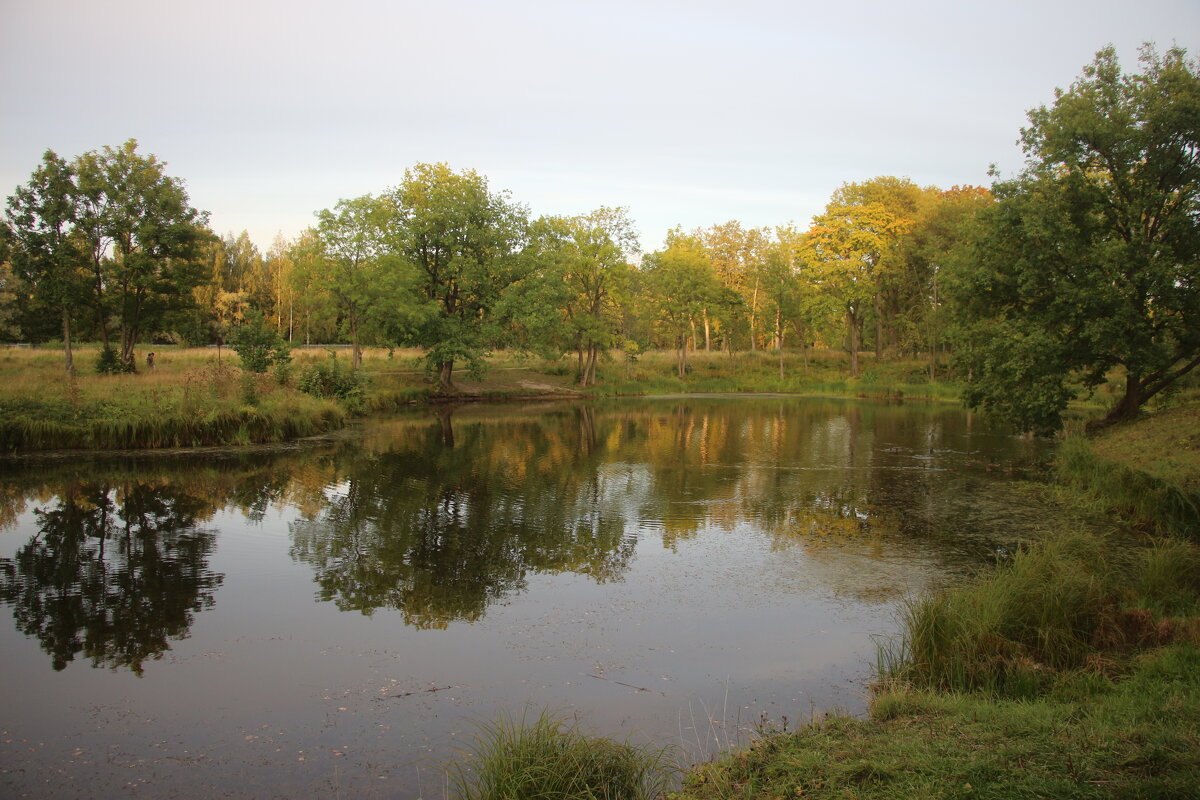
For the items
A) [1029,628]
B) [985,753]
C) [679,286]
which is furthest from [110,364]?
[985,753]

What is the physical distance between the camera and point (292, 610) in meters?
8.63

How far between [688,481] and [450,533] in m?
6.78

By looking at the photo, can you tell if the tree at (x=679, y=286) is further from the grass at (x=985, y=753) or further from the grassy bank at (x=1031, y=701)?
the grass at (x=985, y=753)

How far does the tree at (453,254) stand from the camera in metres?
39.3

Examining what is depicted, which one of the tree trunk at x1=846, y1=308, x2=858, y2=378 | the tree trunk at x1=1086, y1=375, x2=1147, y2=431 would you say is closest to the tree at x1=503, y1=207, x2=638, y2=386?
the tree trunk at x1=846, y1=308, x2=858, y2=378

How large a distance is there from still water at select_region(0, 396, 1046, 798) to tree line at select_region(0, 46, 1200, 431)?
4.26 metres

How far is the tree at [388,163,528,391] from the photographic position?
39344mm

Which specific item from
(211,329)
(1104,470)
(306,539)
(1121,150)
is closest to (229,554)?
(306,539)

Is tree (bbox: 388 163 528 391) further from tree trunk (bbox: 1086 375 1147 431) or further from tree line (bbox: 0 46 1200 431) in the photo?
tree trunk (bbox: 1086 375 1147 431)

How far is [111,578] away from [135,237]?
2962cm

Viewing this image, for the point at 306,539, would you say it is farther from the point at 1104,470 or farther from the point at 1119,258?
the point at 1119,258

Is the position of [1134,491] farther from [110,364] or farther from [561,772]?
[110,364]

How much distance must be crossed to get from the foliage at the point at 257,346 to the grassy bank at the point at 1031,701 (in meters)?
24.1

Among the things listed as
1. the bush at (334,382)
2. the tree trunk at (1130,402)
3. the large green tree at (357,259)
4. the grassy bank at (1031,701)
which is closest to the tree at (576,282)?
the large green tree at (357,259)
